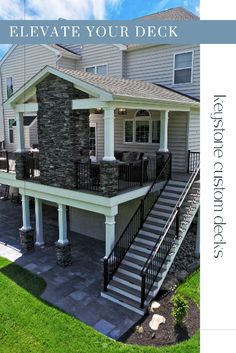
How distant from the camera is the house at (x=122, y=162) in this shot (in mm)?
8242

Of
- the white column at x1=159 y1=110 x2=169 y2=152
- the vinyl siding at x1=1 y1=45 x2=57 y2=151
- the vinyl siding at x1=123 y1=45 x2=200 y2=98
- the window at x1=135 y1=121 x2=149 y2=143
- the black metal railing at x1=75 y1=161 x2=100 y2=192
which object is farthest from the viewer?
the vinyl siding at x1=1 y1=45 x2=57 y2=151

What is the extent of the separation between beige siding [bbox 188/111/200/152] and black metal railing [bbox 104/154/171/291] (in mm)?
1881

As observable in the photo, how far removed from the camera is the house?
324 inches

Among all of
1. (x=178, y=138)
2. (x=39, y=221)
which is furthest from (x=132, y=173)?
(x=39, y=221)

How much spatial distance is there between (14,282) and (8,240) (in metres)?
3.47

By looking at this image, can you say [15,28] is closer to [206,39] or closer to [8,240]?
[206,39]

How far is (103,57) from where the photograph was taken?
48.1ft

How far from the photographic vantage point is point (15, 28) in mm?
5668

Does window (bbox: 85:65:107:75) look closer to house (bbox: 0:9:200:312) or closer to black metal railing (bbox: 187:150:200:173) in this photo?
house (bbox: 0:9:200:312)

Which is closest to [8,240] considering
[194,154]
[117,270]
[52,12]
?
[117,270]

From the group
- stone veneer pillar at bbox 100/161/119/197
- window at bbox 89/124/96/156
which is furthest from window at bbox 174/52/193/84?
stone veneer pillar at bbox 100/161/119/197

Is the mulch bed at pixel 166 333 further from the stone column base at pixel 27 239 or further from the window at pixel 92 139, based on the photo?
the window at pixel 92 139

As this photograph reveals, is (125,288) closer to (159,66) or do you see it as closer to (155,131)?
(155,131)

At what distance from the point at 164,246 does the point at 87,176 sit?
10.0ft
